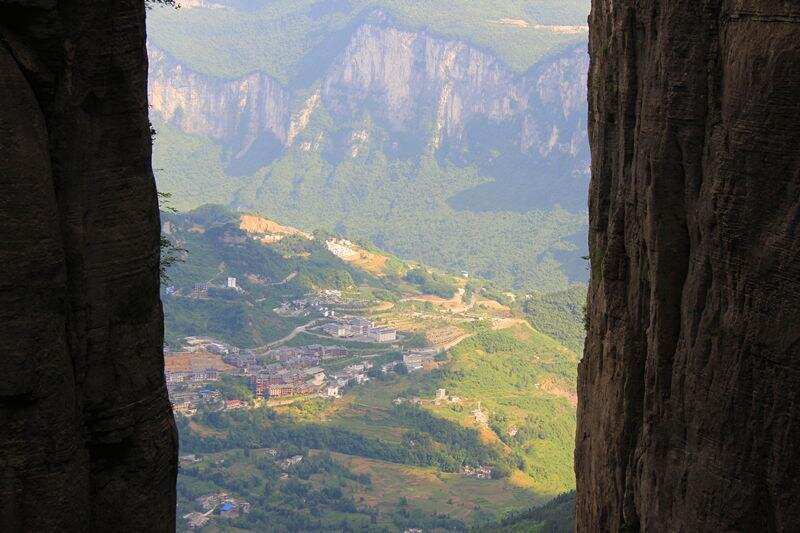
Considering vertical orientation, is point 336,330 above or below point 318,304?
below

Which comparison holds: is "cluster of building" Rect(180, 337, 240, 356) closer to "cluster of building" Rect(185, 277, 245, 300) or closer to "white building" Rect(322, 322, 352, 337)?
"white building" Rect(322, 322, 352, 337)

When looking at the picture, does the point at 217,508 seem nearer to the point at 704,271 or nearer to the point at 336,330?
the point at 336,330

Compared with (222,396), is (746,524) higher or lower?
higher

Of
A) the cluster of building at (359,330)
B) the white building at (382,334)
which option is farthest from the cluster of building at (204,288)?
the white building at (382,334)

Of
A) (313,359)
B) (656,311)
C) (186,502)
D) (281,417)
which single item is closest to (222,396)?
(281,417)

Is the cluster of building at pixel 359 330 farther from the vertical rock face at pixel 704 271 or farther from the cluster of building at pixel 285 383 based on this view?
the vertical rock face at pixel 704 271

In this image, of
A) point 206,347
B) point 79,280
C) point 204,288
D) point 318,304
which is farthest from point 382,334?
point 79,280

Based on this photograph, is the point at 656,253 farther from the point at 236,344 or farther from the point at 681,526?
the point at 236,344
